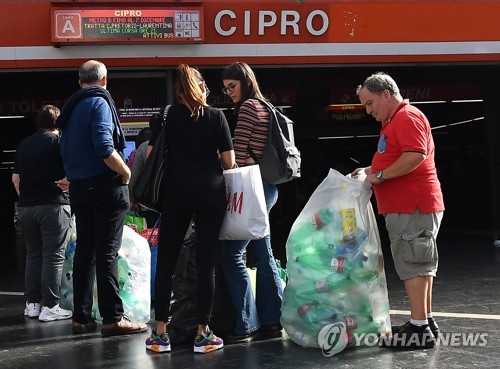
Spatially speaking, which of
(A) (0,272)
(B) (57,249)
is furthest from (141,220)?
(A) (0,272)

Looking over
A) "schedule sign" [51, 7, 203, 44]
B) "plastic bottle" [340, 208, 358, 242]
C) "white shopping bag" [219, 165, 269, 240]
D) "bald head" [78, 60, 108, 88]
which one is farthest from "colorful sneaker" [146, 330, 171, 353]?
"schedule sign" [51, 7, 203, 44]

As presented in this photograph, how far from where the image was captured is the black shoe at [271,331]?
184 inches

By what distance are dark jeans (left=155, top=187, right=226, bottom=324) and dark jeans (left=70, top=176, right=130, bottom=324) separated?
0.60 m

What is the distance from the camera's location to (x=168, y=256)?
4305mm

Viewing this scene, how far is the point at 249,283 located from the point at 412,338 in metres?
1.06

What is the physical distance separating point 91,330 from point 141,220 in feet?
4.73

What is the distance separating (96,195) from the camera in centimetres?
474

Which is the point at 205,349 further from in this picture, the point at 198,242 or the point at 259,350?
the point at 198,242

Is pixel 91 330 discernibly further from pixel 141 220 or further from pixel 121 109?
pixel 121 109

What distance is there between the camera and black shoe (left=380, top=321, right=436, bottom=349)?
423 centimetres

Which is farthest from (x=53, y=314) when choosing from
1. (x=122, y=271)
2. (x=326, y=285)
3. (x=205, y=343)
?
(x=326, y=285)

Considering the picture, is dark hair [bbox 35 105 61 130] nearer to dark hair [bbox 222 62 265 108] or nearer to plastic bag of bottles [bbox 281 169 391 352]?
dark hair [bbox 222 62 265 108]

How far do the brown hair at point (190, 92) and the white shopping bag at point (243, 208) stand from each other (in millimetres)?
447

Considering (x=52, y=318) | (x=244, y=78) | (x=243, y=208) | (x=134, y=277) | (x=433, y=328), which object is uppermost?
(x=244, y=78)
